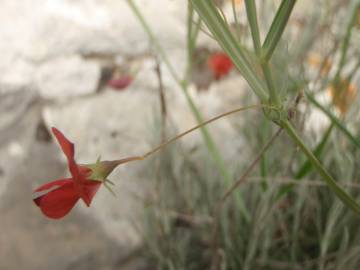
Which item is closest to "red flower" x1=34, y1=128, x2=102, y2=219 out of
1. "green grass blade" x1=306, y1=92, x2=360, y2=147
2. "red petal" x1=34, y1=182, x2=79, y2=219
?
"red petal" x1=34, y1=182, x2=79, y2=219

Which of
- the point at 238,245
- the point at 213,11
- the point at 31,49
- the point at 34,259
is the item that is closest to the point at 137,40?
the point at 31,49

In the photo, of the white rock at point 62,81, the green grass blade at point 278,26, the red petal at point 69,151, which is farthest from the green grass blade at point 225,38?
the white rock at point 62,81

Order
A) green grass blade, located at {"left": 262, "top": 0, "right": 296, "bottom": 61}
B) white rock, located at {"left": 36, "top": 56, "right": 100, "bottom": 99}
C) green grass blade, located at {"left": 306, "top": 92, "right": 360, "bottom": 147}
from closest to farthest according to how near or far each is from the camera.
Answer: green grass blade, located at {"left": 262, "top": 0, "right": 296, "bottom": 61} → green grass blade, located at {"left": 306, "top": 92, "right": 360, "bottom": 147} → white rock, located at {"left": 36, "top": 56, "right": 100, "bottom": 99}

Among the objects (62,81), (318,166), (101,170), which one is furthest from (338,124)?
(62,81)

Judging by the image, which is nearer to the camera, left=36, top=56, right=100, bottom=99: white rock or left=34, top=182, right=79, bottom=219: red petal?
left=34, top=182, right=79, bottom=219: red petal

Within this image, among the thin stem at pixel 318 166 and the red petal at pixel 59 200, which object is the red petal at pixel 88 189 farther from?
the thin stem at pixel 318 166

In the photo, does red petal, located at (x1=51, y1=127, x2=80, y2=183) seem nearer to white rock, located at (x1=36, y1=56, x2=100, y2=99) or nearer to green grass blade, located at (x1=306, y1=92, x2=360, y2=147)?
green grass blade, located at (x1=306, y1=92, x2=360, y2=147)

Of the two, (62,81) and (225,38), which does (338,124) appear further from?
(62,81)
